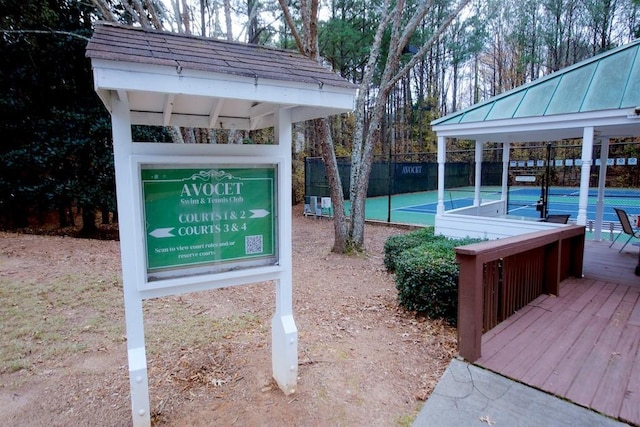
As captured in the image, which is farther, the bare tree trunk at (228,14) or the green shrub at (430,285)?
the bare tree trunk at (228,14)

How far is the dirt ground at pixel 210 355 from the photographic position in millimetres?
2537

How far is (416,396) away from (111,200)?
29.5 ft

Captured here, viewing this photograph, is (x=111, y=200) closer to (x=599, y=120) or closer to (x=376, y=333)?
(x=376, y=333)

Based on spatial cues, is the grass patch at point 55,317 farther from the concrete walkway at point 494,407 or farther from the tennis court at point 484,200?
the tennis court at point 484,200

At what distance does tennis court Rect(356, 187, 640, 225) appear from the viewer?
45.9 feet

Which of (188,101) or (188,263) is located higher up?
(188,101)

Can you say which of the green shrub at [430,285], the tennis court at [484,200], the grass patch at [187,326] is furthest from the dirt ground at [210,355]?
the tennis court at [484,200]

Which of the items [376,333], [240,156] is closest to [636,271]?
[376,333]

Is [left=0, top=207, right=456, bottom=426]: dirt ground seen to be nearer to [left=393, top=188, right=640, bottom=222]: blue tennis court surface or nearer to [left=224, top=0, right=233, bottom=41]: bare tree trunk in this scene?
[left=224, top=0, right=233, bottom=41]: bare tree trunk

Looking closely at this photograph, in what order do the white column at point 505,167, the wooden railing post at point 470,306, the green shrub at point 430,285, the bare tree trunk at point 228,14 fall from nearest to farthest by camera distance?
the wooden railing post at point 470,306 → the green shrub at point 430,285 → the white column at point 505,167 → the bare tree trunk at point 228,14

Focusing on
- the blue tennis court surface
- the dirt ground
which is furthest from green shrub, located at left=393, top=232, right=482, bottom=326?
the blue tennis court surface

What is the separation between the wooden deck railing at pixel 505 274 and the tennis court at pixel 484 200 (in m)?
7.30

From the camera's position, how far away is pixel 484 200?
54.3 ft

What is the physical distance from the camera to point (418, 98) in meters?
30.0
